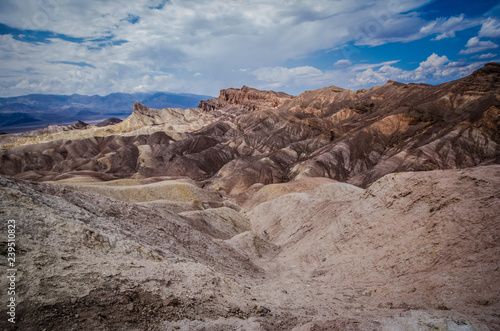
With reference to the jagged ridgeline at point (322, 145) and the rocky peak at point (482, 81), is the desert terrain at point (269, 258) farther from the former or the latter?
the rocky peak at point (482, 81)

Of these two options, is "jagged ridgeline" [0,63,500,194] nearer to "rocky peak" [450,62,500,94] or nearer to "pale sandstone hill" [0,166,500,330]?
"rocky peak" [450,62,500,94]

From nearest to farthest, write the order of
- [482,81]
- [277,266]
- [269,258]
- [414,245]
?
[414,245], [277,266], [269,258], [482,81]

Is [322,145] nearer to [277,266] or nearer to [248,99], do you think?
[277,266]

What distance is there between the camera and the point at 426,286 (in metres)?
9.16

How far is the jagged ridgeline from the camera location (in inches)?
1998

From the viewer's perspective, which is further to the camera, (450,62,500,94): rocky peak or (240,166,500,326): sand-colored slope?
(450,62,500,94): rocky peak

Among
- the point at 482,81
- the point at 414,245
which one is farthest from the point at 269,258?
the point at 482,81

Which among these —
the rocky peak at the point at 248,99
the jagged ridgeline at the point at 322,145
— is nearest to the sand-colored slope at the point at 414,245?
the jagged ridgeline at the point at 322,145

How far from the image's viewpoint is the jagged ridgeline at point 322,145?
50.8 metres

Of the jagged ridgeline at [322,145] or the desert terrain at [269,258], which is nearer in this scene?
the desert terrain at [269,258]

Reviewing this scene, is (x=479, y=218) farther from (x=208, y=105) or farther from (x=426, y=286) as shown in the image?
(x=208, y=105)

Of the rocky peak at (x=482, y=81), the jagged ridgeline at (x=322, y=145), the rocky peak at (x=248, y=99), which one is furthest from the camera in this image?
the rocky peak at (x=248, y=99)

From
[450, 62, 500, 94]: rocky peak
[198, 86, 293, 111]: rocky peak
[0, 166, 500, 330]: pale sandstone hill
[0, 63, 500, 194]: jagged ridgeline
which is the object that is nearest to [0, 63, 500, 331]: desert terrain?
[0, 166, 500, 330]: pale sandstone hill

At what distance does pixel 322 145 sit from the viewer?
70125 millimetres
